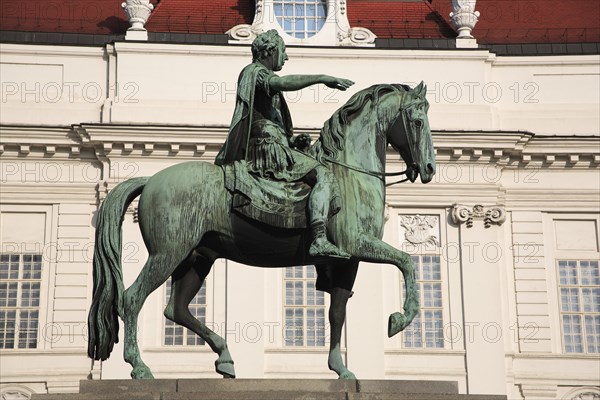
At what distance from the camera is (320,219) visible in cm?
975

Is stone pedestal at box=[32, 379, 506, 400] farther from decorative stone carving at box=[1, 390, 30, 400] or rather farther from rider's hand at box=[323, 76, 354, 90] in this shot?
decorative stone carving at box=[1, 390, 30, 400]

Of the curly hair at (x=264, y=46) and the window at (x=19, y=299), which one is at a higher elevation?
the curly hair at (x=264, y=46)

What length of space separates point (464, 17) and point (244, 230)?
17.8 metres

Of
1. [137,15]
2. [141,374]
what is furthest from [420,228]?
[141,374]

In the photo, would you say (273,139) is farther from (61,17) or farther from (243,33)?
(61,17)

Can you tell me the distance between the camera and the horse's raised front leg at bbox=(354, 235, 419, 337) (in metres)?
9.81

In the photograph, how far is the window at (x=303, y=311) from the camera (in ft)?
83.4

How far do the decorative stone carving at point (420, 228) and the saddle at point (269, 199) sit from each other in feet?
53.4

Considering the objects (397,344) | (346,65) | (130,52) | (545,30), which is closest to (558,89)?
(545,30)

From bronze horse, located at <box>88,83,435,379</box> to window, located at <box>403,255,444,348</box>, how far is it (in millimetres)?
15285

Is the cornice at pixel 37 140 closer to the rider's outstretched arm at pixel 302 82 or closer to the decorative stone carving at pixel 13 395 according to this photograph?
the decorative stone carving at pixel 13 395

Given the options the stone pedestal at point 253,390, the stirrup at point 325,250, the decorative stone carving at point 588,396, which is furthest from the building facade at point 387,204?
the stone pedestal at point 253,390

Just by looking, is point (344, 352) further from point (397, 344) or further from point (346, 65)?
point (346, 65)

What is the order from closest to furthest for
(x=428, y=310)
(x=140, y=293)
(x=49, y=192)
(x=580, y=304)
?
(x=140, y=293), (x=428, y=310), (x=49, y=192), (x=580, y=304)
